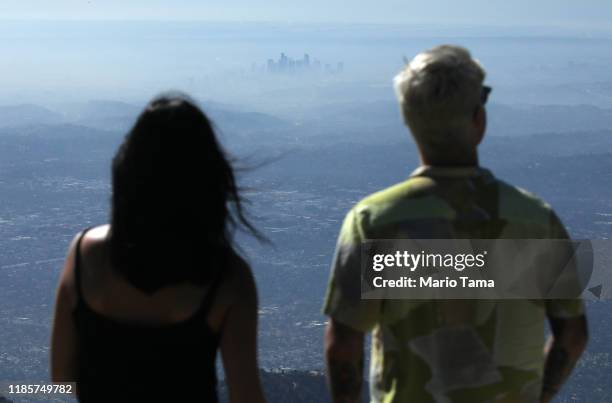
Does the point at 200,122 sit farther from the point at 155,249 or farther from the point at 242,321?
the point at 242,321

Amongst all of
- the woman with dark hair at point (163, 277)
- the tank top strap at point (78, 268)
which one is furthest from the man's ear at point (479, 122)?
the tank top strap at point (78, 268)

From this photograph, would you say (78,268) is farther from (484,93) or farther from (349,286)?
(484,93)

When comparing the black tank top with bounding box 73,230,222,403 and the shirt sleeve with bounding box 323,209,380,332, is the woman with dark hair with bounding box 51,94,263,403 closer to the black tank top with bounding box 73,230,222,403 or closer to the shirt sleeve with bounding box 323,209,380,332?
the black tank top with bounding box 73,230,222,403

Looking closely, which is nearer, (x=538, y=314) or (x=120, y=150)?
(x=120, y=150)

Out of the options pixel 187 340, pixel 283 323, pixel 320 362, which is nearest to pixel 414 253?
pixel 187 340

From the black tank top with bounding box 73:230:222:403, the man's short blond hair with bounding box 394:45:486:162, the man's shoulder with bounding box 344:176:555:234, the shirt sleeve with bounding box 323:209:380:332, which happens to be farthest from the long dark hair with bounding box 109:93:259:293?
the man's short blond hair with bounding box 394:45:486:162

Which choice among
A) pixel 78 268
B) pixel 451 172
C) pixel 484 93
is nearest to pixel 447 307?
pixel 451 172
